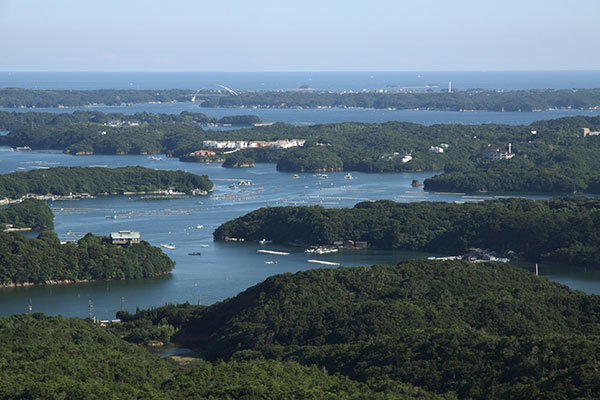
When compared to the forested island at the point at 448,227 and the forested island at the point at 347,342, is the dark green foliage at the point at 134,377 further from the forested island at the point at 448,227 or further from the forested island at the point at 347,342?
the forested island at the point at 448,227

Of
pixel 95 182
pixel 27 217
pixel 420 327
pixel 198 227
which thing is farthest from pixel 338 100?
pixel 420 327

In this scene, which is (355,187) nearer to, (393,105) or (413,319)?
(413,319)

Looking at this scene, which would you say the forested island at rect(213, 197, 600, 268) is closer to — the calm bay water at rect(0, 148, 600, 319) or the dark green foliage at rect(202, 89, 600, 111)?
the calm bay water at rect(0, 148, 600, 319)

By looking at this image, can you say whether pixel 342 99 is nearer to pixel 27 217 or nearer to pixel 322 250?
pixel 27 217

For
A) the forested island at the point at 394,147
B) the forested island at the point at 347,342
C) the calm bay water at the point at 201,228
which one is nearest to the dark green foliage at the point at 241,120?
the forested island at the point at 394,147

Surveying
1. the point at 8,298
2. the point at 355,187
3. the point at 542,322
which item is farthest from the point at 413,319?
the point at 355,187
